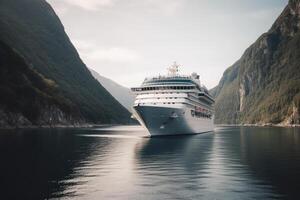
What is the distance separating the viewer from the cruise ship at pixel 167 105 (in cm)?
7344

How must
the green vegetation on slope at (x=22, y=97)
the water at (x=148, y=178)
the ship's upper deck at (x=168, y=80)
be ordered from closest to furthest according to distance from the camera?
the water at (x=148, y=178) < the ship's upper deck at (x=168, y=80) < the green vegetation on slope at (x=22, y=97)

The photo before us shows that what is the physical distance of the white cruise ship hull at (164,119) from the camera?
237 ft

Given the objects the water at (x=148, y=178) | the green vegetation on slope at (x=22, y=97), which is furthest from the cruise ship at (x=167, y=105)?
the green vegetation on slope at (x=22, y=97)

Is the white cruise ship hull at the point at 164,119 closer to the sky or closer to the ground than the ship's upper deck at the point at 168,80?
closer to the ground

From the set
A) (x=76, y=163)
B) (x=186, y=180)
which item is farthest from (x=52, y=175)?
(x=186, y=180)

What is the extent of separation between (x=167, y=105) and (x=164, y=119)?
16.4ft

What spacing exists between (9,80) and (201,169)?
144m

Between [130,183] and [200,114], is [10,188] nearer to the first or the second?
[130,183]

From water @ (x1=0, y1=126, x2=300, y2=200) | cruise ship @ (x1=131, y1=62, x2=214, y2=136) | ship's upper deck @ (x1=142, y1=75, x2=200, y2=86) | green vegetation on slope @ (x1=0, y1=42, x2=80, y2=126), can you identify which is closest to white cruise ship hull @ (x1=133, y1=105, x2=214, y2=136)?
cruise ship @ (x1=131, y1=62, x2=214, y2=136)

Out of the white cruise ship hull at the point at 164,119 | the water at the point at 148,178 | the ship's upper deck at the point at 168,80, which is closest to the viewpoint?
the water at the point at 148,178

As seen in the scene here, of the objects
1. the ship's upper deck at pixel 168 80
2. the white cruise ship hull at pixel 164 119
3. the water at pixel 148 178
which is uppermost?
the ship's upper deck at pixel 168 80

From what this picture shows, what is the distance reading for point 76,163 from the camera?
35.6 m

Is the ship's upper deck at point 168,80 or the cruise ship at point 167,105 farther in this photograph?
the ship's upper deck at point 168,80

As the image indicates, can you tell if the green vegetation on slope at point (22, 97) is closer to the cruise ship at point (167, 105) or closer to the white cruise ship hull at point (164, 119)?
the cruise ship at point (167, 105)
